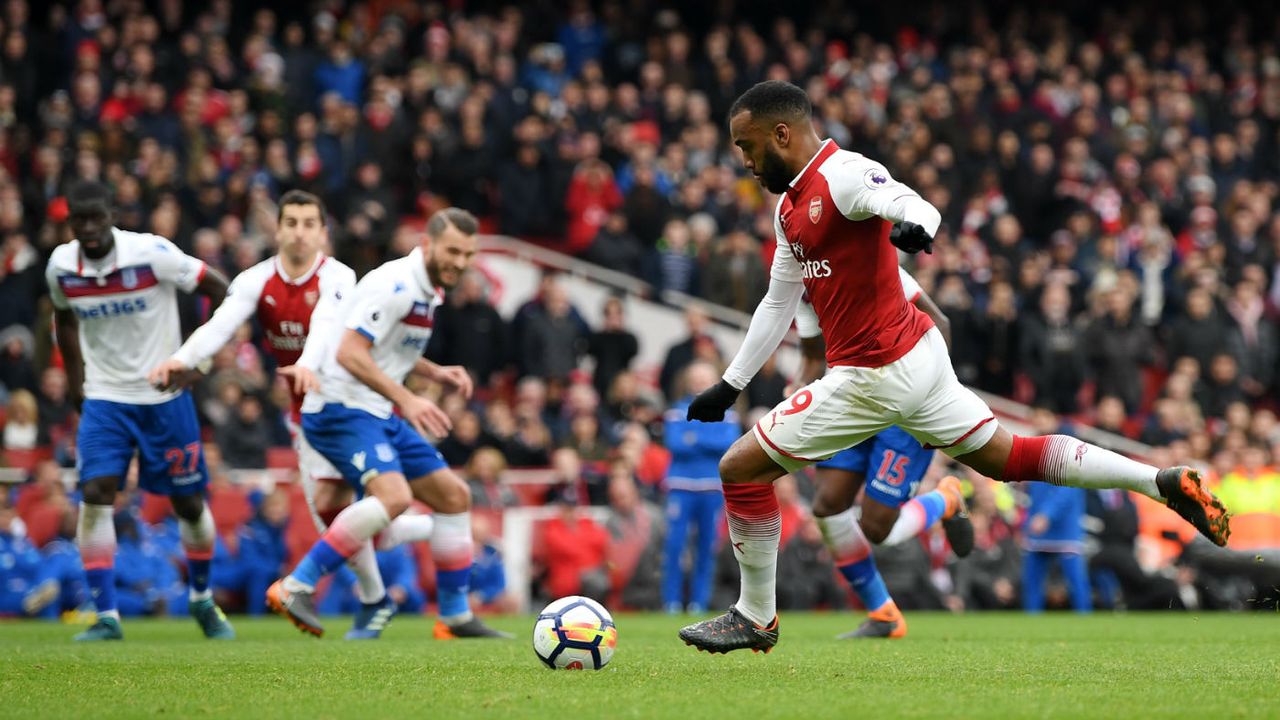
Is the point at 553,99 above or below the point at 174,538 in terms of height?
above

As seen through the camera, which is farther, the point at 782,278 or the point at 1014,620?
the point at 1014,620

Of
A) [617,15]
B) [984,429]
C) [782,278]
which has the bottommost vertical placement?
[984,429]

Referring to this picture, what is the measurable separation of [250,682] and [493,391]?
36.6 ft

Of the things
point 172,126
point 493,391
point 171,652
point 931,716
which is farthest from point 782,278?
point 172,126

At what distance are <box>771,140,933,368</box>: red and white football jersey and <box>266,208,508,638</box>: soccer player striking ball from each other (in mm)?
2547

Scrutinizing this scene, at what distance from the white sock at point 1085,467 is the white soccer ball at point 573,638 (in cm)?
210

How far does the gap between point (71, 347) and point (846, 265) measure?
5.61 meters

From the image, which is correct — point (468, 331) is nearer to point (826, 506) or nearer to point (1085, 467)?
point (826, 506)

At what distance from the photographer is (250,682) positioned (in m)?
6.71

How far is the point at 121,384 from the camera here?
1013 centimetres

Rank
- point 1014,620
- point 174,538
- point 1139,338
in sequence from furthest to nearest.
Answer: point 1139,338 → point 174,538 → point 1014,620

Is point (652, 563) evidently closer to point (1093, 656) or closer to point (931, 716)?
point (1093, 656)

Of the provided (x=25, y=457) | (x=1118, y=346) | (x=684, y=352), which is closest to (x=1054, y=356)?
(x=1118, y=346)

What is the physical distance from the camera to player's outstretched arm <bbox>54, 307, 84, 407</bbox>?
10164 millimetres
